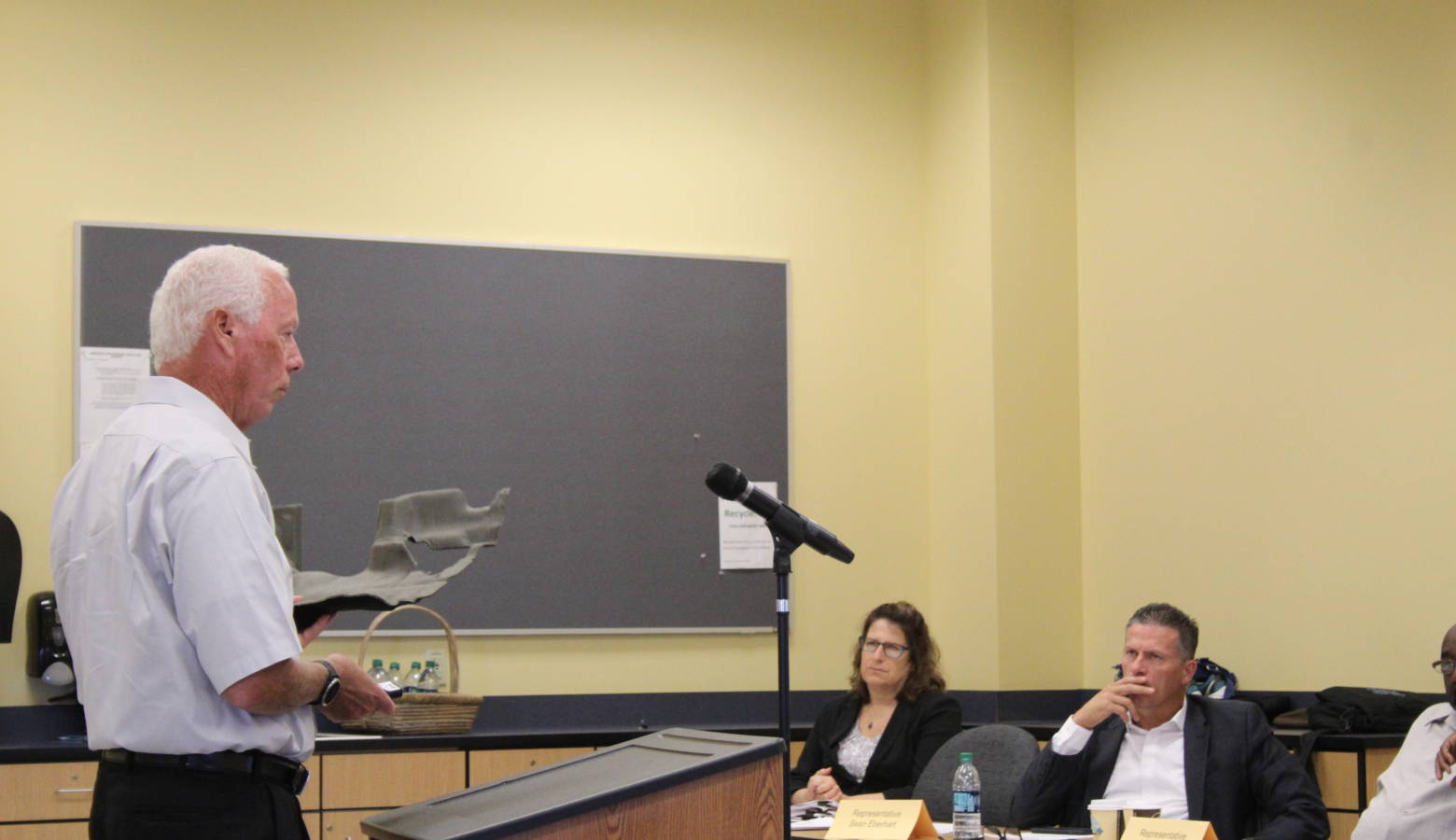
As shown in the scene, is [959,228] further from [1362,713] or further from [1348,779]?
[1348,779]

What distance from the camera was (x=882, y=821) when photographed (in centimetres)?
317

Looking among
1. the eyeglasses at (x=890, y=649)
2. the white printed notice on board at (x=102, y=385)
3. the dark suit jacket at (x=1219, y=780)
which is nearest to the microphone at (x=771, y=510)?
the dark suit jacket at (x=1219, y=780)

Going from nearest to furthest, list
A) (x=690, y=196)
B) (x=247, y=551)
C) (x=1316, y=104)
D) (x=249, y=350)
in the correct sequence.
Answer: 1. (x=247, y=551)
2. (x=249, y=350)
3. (x=1316, y=104)
4. (x=690, y=196)

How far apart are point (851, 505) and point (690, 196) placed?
52.5 inches

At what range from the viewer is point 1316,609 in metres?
4.61

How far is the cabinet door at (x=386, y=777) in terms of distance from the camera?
14.9ft

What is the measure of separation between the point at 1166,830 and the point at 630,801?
53.3 inches

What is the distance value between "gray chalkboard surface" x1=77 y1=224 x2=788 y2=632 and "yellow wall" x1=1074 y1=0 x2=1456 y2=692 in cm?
127

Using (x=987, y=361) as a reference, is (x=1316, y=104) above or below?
above

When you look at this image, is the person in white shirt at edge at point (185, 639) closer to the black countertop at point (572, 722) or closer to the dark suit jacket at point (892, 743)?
the black countertop at point (572, 722)

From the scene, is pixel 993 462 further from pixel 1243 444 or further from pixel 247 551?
pixel 247 551

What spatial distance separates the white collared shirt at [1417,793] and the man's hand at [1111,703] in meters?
0.62

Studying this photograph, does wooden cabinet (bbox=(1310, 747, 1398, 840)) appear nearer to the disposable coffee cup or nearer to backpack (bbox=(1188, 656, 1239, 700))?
backpack (bbox=(1188, 656, 1239, 700))

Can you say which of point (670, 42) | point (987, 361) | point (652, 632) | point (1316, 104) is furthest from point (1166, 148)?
point (652, 632)
